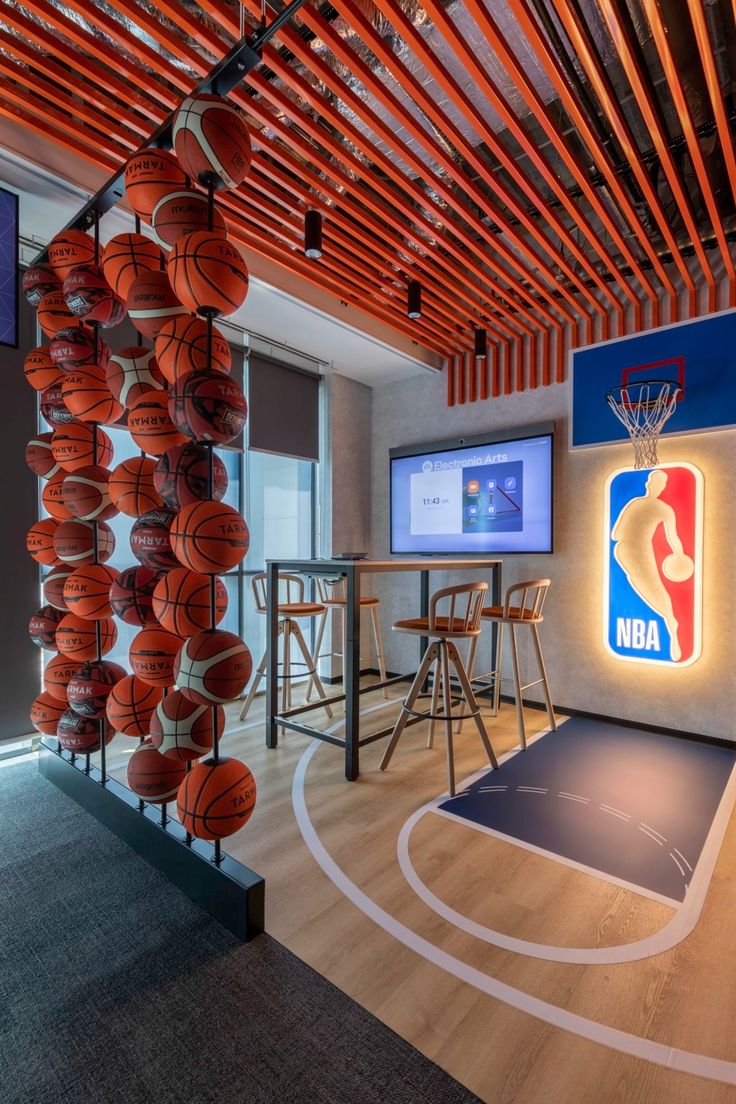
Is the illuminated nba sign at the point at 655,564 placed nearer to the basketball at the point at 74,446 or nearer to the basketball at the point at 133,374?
the basketball at the point at 133,374

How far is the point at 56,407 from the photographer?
2.32 metres

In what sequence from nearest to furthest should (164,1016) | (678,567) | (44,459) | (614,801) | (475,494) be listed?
1. (164,1016)
2. (44,459)
3. (614,801)
4. (678,567)
5. (475,494)

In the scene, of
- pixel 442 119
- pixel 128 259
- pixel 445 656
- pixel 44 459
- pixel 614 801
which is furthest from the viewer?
pixel 445 656

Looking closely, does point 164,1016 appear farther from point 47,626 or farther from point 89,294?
point 89,294

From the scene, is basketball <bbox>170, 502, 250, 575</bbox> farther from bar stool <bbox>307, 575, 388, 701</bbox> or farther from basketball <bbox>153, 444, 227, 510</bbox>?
bar stool <bbox>307, 575, 388, 701</bbox>

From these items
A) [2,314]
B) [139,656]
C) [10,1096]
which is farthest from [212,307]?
[10,1096]

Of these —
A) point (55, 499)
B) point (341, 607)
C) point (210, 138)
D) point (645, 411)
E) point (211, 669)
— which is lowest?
point (341, 607)

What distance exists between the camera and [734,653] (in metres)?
3.23

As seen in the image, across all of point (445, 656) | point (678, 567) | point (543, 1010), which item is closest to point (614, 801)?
point (445, 656)

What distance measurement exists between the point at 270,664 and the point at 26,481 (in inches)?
68.6

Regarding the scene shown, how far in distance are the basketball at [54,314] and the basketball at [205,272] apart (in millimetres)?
1017

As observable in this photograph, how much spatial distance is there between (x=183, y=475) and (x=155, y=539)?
0.26 meters

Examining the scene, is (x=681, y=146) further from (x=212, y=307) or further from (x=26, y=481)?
(x=26, y=481)

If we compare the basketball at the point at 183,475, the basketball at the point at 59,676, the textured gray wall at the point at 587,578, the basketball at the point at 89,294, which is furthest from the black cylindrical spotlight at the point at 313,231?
the textured gray wall at the point at 587,578
